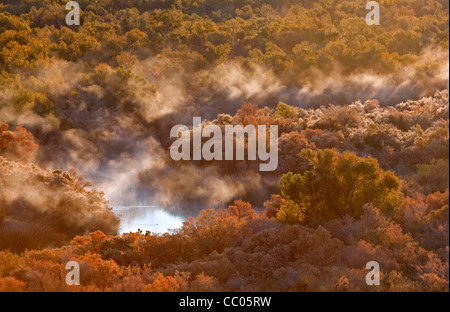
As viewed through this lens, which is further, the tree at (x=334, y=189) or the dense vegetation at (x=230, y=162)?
the tree at (x=334, y=189)

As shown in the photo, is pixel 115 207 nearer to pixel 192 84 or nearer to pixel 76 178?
pixel 76 178

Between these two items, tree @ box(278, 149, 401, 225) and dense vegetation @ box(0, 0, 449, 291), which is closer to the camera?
dense vegetation @ box(0, 0, 449, 291)

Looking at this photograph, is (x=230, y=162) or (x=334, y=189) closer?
(x=334, y=189)

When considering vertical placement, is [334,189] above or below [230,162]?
below

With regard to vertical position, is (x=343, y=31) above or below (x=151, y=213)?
above
